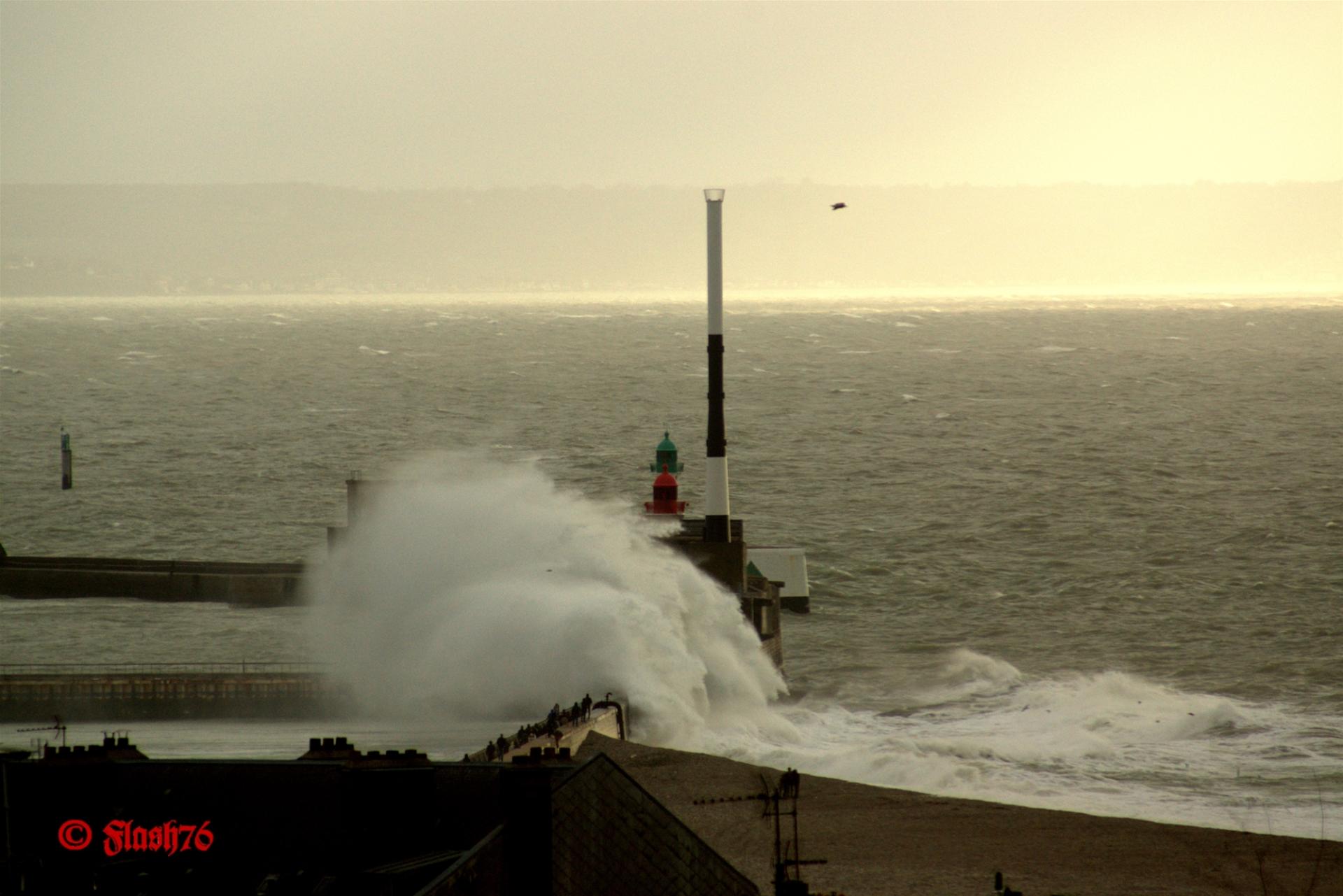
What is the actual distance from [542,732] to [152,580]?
79.5 feet

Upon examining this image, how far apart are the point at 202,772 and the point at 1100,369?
13958 cm

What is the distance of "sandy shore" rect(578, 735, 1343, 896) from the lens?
2061 centimetres

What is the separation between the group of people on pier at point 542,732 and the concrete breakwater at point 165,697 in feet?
17.6

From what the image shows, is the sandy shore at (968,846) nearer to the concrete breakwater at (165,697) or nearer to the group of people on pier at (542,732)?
the group of people on pier at (542,732)

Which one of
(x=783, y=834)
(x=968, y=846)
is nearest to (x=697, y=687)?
(x=783, y=834)

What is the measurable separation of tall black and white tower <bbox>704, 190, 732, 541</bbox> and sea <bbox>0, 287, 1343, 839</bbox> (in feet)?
5.02

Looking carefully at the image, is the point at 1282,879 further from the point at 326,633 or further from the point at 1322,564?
the point at 1322,564

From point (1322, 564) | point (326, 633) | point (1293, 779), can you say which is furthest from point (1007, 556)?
point (1293, 779)

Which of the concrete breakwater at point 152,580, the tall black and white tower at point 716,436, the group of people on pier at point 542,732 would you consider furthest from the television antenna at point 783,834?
the concrete breakwater at point 152,580

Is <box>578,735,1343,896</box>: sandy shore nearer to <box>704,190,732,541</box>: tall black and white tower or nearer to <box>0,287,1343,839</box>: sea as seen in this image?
<box>0,287,1343,839</box>: sea

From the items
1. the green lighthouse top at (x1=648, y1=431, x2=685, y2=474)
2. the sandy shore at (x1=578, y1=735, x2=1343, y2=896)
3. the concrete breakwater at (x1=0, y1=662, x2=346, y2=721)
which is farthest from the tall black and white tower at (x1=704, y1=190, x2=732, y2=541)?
the sandy shore at (x1=578, y1=735, x2=1343, y2=896)

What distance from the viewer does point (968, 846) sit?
22.3 m

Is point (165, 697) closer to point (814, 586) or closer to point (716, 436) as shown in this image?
point (716, 436)

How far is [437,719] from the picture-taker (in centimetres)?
3194
